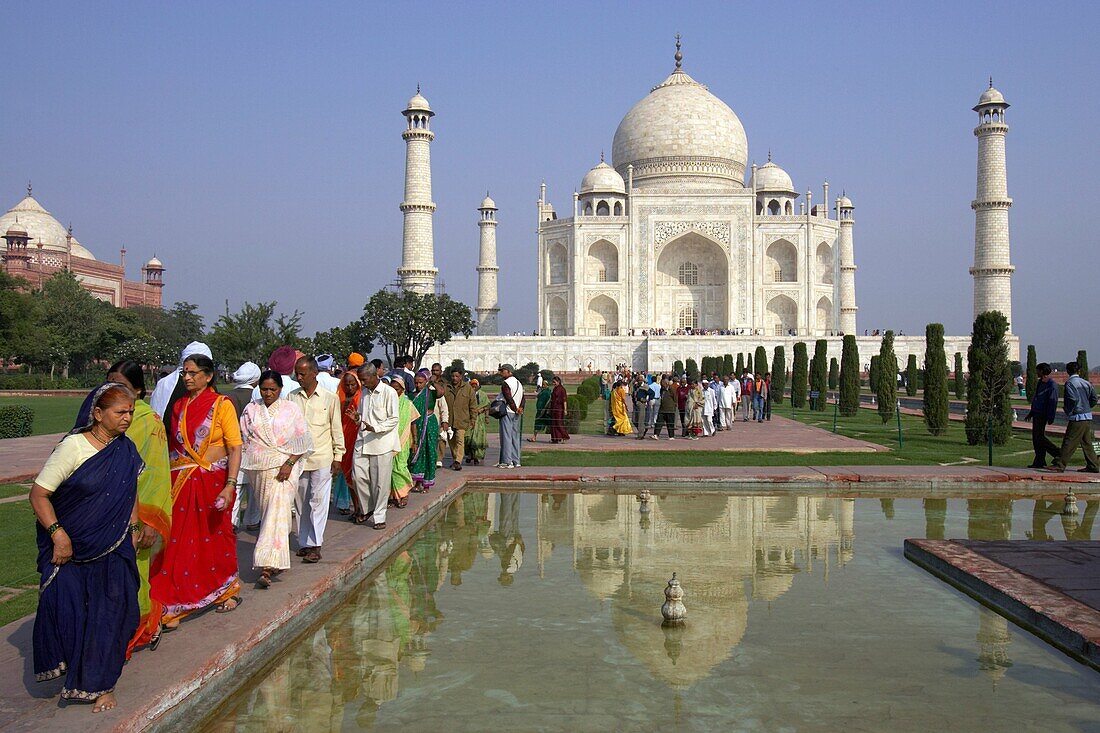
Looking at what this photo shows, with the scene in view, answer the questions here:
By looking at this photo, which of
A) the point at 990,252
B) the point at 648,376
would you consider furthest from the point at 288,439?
the point at 990,252

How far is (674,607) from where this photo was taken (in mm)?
3842

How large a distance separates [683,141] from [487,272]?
36.3 ft

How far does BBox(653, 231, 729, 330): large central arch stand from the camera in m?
41.8

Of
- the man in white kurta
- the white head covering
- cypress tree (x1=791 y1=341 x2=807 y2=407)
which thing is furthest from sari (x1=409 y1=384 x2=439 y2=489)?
cypress tree (x1=791 y1=341 x2=807 y2=407)

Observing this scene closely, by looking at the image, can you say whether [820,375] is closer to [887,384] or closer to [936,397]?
[887,384]

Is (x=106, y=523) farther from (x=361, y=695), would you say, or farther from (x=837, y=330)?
(x=837, y=330)

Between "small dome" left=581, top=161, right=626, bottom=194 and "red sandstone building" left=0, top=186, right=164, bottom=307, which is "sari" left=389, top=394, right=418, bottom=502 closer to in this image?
"small dome" left=581, top=161, right=626, bottom=194

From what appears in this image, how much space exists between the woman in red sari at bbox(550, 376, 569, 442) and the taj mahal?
24.3m

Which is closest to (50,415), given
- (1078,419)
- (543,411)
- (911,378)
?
(543,411)

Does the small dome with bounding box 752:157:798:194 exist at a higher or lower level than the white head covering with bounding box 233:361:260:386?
higher

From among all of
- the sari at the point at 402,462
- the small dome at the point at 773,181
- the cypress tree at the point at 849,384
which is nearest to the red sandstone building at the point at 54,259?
the small dome at the point at 773,181

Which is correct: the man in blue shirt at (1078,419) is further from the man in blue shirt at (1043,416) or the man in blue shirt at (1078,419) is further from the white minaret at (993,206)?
the white minaret at (993,206)

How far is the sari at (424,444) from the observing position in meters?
7.29

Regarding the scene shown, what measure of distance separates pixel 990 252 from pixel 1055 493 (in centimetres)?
2971
